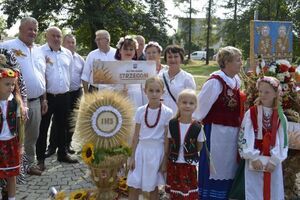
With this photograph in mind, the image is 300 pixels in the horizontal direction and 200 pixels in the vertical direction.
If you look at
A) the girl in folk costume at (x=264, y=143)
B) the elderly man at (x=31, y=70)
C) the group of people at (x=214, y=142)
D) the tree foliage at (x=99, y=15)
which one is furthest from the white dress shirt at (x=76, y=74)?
the tree foliage at (x=99, y=15)

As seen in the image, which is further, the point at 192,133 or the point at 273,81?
the point at 273,81

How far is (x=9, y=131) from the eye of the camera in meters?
4.43

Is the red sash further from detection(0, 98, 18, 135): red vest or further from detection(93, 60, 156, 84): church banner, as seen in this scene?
detection(0, 98, 18, 135): red vest

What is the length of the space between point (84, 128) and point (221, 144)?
1551mm

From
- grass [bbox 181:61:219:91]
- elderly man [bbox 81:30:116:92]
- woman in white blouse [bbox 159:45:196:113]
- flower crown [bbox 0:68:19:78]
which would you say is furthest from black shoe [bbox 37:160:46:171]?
grass [bbox 181:61:219:91]

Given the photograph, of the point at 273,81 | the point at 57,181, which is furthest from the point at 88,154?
the point at 273,81

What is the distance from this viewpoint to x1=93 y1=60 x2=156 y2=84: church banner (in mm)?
5016

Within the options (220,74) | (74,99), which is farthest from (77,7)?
(220,74)

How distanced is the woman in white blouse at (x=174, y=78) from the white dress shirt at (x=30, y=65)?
6.12 feet

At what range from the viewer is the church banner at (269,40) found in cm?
538

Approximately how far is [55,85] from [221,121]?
283 centimetres

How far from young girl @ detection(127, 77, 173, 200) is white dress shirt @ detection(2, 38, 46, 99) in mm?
2022

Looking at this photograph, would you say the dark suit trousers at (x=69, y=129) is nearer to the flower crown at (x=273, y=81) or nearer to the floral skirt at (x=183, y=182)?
the floral skirt at (x=183, y=182)

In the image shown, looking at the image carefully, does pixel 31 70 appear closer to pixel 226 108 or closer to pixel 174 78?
pixel 174 78
